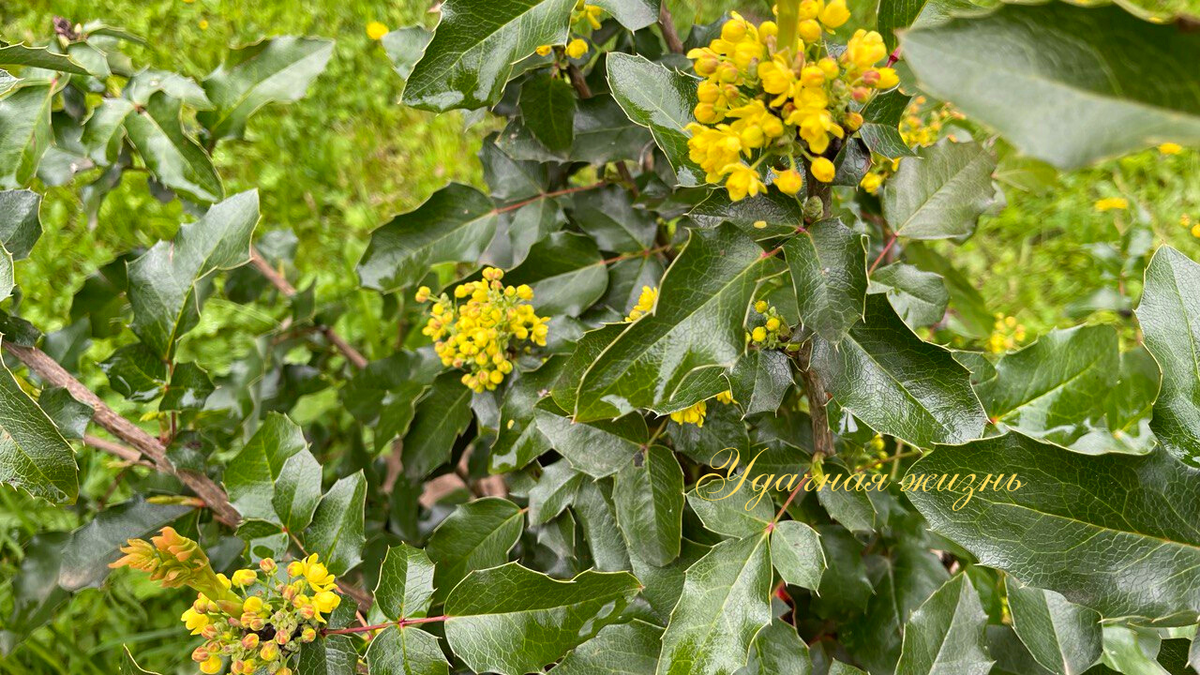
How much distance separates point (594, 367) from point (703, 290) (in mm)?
141

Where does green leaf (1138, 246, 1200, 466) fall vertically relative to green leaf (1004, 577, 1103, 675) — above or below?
above

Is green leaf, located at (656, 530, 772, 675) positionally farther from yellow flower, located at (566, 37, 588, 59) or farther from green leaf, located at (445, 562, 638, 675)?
yellow flower, located at (566, 37, 588, 59)


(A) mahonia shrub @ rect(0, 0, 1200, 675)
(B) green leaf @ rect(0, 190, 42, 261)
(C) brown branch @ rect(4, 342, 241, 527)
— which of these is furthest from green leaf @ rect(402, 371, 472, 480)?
(B) green leaf @ rect(0, 190, 42, 261)

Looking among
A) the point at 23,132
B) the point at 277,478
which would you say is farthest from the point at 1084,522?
the point at 23,132

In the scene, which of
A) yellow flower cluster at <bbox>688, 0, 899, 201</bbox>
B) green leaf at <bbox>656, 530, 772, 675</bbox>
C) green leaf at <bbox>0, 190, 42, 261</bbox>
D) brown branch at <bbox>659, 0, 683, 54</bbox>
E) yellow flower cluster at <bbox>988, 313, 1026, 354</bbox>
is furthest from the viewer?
yellow flower cluster at <bbox>988, 313, 1026, 354</bbox>

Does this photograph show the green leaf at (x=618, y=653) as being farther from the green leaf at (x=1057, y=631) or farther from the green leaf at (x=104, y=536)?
the green leaf at (x=104, y=536)

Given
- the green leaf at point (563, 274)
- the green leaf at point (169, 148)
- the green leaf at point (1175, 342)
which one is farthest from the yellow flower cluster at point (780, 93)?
the green leaf at point (169, 148)

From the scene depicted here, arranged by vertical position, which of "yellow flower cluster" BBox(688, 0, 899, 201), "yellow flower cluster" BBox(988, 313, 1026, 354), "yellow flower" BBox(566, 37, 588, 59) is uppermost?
"yellow flower cluster" BBox(688, 0, 899, 201)

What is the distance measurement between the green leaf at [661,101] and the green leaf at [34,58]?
793 mm

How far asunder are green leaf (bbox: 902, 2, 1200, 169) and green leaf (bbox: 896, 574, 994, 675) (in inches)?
28.4

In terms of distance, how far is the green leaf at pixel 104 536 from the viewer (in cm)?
127

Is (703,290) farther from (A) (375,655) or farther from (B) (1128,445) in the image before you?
(B) (1128,445)

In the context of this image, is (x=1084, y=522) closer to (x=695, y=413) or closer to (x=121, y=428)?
(x=695, y=413)

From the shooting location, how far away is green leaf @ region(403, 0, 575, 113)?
0.97m
